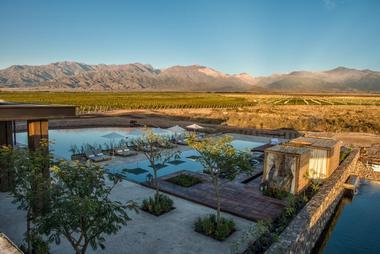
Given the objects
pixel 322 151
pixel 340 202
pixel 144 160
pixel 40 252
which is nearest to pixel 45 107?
pixel 40 252

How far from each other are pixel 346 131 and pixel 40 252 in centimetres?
3164

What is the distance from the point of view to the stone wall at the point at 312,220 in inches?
289

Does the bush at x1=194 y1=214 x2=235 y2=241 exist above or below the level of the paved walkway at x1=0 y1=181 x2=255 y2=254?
above

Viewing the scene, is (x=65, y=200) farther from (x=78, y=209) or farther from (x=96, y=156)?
(x=96, y=156)

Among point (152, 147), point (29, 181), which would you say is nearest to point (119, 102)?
point (152, 147)

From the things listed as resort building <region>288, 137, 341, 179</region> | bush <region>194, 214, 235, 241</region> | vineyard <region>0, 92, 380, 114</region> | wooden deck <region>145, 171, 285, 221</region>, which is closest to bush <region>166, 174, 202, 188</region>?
wooden deck <region>145, 171, 285, 221</region>

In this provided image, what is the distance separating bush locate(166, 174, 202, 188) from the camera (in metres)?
13.3

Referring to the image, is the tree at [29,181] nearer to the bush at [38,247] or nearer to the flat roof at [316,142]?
the bush at [38,247]

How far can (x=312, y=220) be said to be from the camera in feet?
29.7

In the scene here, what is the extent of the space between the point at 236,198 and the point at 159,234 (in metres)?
4.07

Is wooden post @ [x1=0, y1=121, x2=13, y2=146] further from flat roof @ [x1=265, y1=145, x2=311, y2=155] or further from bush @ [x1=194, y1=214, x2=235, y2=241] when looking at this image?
flat roof @ [x1=265, y1=145, x2=311, y2=155]

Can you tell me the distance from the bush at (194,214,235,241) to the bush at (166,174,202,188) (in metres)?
3.93

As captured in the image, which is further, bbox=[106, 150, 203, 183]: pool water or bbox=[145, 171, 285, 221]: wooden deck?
bbox=[106, 150, 203, 183]: pool water

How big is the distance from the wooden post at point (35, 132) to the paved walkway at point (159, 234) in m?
1.77
